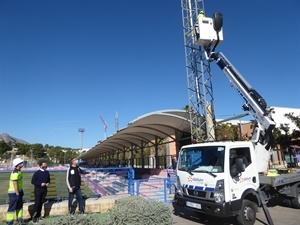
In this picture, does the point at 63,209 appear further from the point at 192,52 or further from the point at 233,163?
the point at 192,52

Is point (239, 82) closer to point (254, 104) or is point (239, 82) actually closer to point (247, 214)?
point (254, 104)

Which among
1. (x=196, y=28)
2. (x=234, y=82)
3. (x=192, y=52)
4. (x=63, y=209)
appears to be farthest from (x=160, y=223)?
(x=192, y=52)

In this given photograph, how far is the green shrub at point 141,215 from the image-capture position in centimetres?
514

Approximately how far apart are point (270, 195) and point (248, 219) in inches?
82.9

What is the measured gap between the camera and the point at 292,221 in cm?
759

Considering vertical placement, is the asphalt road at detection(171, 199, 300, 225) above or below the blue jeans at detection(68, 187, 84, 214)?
below

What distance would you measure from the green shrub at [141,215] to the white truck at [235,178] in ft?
5.91

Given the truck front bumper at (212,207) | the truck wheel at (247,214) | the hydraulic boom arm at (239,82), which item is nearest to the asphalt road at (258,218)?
the truck wheel at (247,214)

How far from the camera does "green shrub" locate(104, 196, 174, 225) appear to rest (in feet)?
16.9

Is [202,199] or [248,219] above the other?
[202,199]

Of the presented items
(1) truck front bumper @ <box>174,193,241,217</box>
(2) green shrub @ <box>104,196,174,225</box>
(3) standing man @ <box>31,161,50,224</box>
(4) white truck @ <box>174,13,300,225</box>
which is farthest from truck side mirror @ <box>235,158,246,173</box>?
(3) standing man @ <box>31,161,50,224</box>

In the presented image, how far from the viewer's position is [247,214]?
7082 mm

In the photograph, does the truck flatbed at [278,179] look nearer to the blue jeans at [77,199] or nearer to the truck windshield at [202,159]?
the truck windshield at [202,159]

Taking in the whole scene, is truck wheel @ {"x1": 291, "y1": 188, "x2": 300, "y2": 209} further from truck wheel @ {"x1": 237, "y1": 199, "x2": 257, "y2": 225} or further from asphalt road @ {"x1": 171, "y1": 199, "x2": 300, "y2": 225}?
truck wheel @ {"x1": 237, "y1": 199, "x2": 257, "y2": 225}
